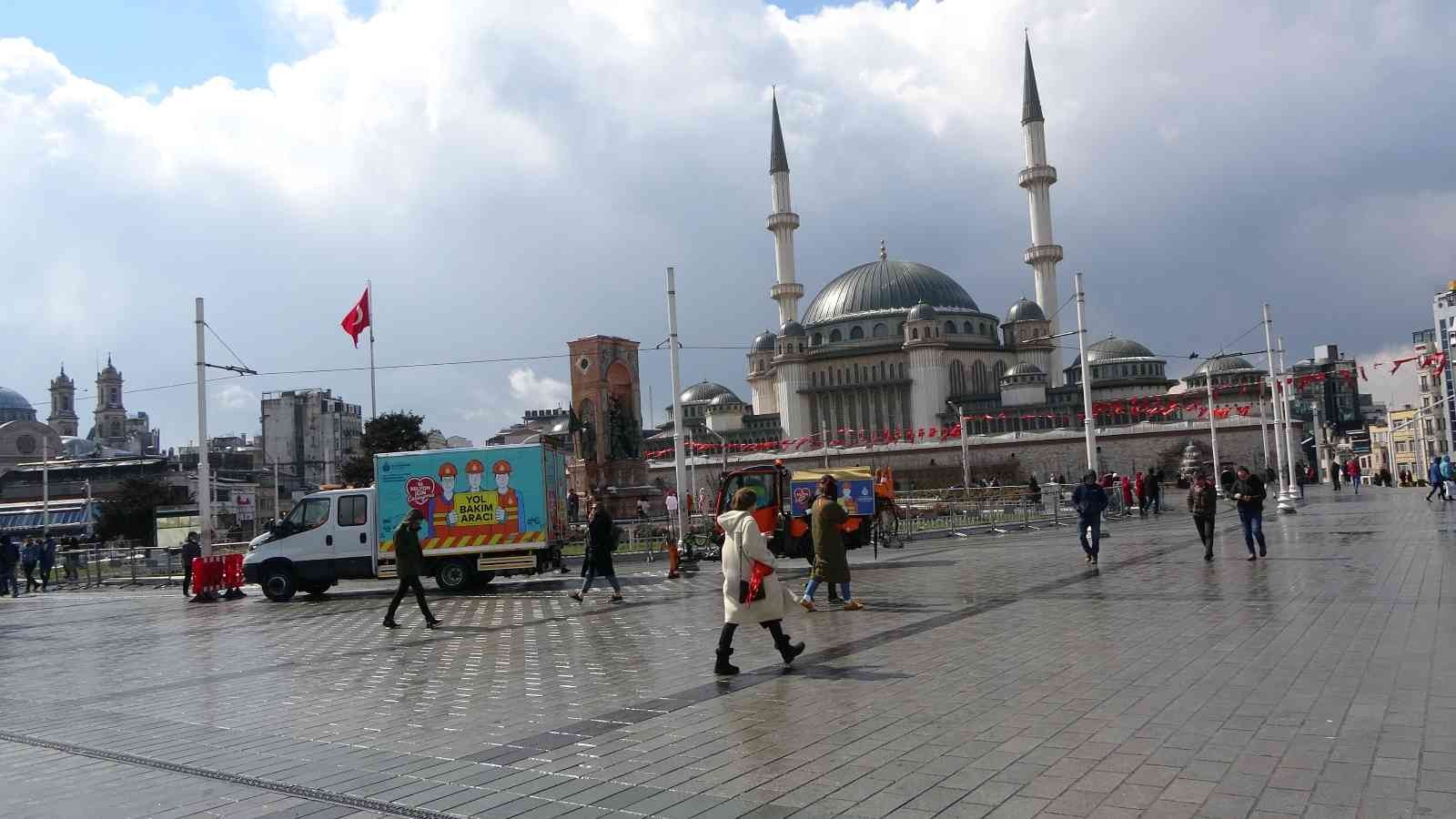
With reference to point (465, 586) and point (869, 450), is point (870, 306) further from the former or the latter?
point (465, 586)

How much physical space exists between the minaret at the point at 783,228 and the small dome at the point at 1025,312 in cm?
2017

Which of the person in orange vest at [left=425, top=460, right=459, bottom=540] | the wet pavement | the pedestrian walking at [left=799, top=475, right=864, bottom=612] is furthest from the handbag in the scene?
the person in orange vest at [left=425, top=460, right=459, bottom=540]

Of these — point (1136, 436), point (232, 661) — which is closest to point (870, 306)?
point (1136, 436)

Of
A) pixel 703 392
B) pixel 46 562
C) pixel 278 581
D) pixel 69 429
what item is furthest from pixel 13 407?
pixel 278 581

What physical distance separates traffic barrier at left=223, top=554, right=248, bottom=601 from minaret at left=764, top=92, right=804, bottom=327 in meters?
80.1

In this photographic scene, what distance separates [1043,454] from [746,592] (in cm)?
7368

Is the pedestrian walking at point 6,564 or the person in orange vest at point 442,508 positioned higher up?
the person in orange vest at point 442,508

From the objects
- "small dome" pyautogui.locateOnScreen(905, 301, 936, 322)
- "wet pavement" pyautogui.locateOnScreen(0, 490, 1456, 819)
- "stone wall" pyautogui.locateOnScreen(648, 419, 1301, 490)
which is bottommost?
"wet pavement" pyautogui.locateOnScreen(0, 490, 1456, 819)

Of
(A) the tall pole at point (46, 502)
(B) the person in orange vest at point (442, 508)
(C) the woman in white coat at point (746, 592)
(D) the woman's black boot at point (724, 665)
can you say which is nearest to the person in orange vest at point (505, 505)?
(B) the person in orange vest at point (442, 508)

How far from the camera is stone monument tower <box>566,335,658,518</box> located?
49688 millimetres

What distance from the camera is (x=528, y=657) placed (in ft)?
34.2

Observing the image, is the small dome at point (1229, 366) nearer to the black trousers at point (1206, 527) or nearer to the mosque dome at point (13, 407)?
the black trousers at point (1206, 527)

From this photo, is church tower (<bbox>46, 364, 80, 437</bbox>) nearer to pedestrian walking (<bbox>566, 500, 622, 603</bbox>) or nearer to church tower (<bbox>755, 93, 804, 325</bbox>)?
church tower (<bbox>755, 93, 804, 325</bbox>)

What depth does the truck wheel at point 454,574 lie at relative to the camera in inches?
786
